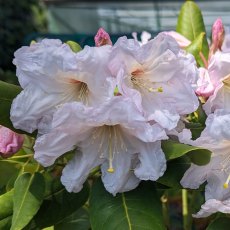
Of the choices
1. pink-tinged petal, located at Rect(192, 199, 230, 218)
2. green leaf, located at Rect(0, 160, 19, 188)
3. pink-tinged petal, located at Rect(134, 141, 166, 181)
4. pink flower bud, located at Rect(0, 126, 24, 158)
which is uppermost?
pink-tinged petal, located at Rect(134, 141, 166, 181)

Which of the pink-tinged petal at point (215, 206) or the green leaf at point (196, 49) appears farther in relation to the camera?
the green leaf at point (196, 49)

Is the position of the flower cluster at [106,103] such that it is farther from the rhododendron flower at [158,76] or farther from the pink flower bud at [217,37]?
the pink flower bud at [217,37]

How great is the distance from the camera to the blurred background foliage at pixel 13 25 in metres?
5.92

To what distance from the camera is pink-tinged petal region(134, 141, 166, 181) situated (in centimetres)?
66

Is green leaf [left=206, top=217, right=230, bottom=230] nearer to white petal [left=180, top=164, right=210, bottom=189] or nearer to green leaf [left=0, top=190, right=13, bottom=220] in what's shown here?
white petal [left=180, top=164, right=210, bottom=189]

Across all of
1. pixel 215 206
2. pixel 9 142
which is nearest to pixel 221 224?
pixel 215 206

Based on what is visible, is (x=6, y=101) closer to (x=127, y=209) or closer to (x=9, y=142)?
(x=9, y=142)

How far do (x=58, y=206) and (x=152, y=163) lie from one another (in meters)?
0.18

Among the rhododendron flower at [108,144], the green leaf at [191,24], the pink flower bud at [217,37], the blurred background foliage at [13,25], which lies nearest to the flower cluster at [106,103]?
the rhododendron flower at [108,144]

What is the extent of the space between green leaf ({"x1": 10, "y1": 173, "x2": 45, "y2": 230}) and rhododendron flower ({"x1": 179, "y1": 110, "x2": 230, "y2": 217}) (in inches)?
6.9

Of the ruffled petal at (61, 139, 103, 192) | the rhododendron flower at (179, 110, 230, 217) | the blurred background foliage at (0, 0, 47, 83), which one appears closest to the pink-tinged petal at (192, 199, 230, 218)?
the rhododendron flower at (179, 110, 230, 217)

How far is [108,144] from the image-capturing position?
73cm

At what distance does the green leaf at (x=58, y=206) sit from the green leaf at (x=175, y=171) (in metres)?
0.14

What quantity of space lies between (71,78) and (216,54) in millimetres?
189
